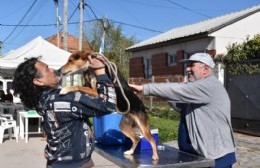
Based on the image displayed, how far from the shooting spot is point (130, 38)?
137ft

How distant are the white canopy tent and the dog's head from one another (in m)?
9.24

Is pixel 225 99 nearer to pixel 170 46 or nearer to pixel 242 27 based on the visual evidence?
pixel 242 27

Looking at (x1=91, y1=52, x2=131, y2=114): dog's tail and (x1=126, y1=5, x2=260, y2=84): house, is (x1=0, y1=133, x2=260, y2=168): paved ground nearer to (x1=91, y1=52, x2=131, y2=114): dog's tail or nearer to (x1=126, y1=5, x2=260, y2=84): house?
(x1=126, y1=5, x2=260, y2=84): house

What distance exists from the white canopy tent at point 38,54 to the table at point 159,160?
8878 mm

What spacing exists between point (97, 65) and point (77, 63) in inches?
15.0

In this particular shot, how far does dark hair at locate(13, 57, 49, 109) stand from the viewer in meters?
3.03

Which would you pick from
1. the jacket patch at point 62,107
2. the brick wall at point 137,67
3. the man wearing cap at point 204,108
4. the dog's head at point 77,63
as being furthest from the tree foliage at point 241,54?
the brick wall at point 137,67

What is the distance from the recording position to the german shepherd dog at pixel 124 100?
10.1ft

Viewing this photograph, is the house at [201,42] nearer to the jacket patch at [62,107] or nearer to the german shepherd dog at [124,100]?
the german shepherd dog at [124,100]

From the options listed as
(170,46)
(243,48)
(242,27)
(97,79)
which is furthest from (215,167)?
(170,46)

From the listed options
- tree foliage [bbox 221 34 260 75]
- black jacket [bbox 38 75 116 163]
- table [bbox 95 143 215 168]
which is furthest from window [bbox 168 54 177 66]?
black jacket [bbox 38 75 116 163]

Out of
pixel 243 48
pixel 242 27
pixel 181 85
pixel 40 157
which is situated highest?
pixel 242 27

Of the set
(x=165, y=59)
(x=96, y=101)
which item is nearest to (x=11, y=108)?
(x=165, y=59)

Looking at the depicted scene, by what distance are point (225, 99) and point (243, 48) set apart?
1140 centimetres
